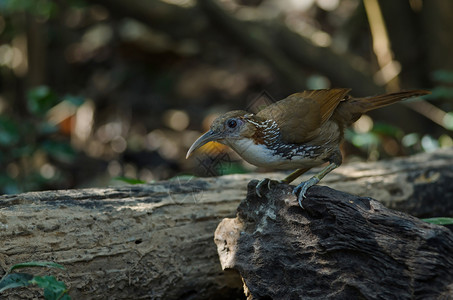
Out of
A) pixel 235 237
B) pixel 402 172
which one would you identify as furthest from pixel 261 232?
pixel 402 172

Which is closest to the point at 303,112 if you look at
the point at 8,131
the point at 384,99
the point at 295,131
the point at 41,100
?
the point at 295,131

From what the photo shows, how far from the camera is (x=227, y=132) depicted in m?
2.93

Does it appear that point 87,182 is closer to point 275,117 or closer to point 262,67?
point 262,67

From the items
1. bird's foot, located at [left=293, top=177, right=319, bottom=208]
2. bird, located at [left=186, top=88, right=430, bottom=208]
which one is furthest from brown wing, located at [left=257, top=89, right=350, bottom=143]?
bird's foot, located at [left=293, top=177, right=319, bottom=208]

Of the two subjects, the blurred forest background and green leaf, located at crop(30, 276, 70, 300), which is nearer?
green leaf, located at crop(30, 276, 70, 300)

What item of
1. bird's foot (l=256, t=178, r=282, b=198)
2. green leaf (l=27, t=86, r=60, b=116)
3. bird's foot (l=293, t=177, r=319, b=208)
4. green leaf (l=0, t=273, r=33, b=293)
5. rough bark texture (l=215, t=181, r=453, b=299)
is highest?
green leaf (l=27, t=86, r=60, b=116)

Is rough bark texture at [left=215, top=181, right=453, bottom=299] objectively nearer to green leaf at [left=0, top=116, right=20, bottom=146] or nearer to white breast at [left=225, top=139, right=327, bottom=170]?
white breast at [left=225, top=139, right=327, bottom=170]

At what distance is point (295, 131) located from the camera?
3.00 metres

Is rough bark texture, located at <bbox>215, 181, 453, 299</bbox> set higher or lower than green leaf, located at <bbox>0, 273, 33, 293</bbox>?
lower

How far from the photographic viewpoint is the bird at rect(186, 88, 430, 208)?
292 centimetres

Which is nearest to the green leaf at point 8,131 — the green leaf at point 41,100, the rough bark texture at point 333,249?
the green leaf at point 41,100

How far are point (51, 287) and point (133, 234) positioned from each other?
0.72 m

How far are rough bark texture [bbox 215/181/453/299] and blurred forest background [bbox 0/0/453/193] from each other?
2.78 ft

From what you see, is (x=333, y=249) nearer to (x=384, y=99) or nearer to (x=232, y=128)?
(x=232, y=128)
